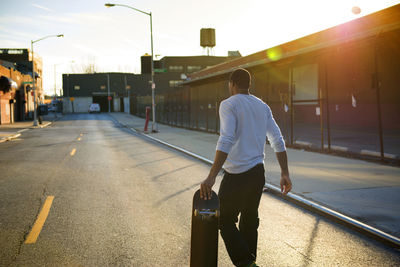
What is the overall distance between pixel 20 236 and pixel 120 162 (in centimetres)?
710

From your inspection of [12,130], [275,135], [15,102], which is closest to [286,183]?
[275,135]

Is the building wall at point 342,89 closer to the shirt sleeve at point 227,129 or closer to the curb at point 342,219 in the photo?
the curb at point 342,219

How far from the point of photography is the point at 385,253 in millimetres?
4449

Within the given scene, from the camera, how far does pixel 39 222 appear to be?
562cm

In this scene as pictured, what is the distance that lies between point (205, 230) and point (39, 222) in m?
3.48

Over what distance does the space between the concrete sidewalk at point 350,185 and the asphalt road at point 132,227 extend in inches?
21.7

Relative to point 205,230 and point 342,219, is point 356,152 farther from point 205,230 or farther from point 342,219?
point 205,230

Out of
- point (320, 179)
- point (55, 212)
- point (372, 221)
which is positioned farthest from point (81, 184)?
point (372, 221)

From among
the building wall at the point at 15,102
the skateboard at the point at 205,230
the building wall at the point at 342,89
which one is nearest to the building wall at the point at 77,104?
the building wall at the point at 15,102

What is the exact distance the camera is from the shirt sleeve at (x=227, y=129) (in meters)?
3.30

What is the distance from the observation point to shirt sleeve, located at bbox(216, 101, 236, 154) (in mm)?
3297

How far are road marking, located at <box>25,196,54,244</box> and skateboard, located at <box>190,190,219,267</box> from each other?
2.67 m

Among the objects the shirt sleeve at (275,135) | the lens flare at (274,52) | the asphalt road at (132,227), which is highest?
the lens flare at (274,52)

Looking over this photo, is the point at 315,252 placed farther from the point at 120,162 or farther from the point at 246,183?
the point at 120,162
